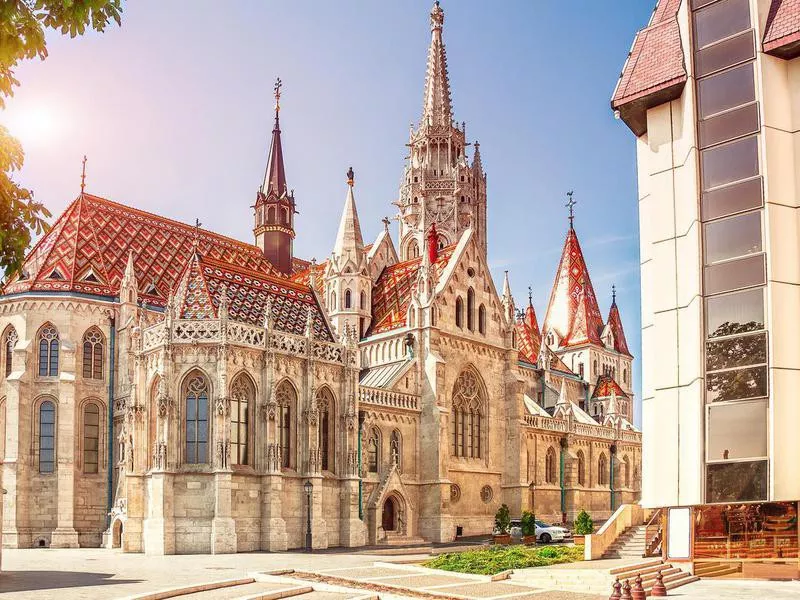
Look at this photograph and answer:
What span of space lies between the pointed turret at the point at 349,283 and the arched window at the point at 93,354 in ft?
37.4

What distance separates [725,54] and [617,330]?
61.2 m

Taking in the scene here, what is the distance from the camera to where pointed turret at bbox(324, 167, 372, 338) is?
47.7 metres

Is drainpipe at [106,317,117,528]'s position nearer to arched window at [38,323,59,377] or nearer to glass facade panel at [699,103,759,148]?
arched window at [38,323,59,377]

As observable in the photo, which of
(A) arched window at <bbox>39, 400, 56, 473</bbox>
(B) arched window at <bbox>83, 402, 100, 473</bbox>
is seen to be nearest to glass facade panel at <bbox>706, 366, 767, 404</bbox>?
(B) arched window at <bbox>83, 402, 100, 473</bbox>

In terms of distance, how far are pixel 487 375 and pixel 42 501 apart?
21.3 m

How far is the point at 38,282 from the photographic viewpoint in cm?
4222

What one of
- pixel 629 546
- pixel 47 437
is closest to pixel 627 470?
pixel 629 546

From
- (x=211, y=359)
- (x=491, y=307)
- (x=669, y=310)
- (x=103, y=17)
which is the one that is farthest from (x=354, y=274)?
(x=103, y=17)

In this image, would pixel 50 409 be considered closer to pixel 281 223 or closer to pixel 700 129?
pixel 281 223

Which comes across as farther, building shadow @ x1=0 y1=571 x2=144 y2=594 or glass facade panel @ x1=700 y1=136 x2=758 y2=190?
building shadow @ x1=0 y1=571 x2=144 y2=594

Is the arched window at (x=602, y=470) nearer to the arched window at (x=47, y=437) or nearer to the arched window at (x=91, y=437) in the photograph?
the arched window at (x=91, y=437)

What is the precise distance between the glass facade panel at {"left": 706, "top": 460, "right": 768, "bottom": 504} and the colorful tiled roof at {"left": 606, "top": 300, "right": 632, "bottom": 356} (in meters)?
59.8

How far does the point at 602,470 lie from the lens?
55938 millimetres

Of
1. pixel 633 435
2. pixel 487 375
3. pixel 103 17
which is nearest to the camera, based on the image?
pixel 103 17
